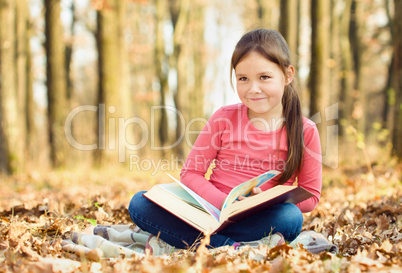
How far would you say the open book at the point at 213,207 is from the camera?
2.24m

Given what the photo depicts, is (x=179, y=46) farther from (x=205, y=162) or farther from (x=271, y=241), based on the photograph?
(x=271, y=241)

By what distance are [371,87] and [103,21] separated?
28.4 m

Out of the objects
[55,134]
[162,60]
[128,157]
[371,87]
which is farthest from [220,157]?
[371,87]

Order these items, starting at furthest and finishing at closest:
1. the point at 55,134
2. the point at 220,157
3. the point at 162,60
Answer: the point at 162,60
the point at 55,134
the point at 220,157

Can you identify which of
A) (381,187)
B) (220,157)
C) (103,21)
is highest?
(103,21)

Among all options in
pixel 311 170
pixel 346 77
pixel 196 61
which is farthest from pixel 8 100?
pixel 196 61

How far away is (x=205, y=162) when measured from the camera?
290 cm

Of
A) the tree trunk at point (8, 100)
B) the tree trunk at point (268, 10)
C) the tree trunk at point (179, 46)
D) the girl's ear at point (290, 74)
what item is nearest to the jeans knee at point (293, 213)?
the girl's ear at point (290, 74)

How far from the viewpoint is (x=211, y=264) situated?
2029 millimetres

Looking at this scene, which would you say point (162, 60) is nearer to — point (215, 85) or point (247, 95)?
point (215, 85)

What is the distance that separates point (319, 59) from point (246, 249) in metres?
6.26

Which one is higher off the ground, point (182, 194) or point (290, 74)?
point (290, 74)

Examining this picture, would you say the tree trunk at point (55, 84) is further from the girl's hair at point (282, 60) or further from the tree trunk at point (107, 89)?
the girl's hair at point (282, 60)

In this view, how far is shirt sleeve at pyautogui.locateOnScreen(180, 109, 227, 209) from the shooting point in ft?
8.81
